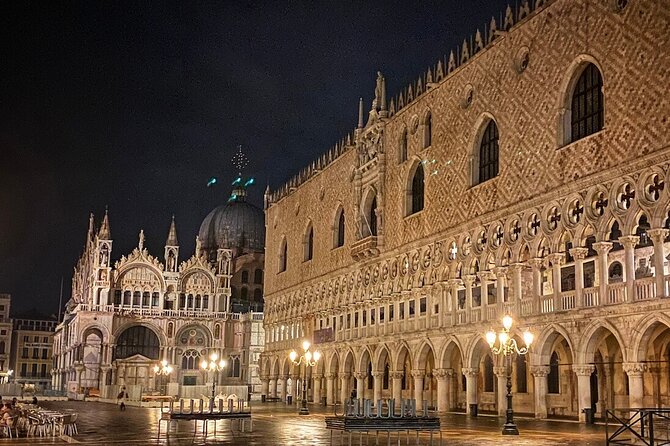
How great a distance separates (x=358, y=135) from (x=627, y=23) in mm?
21142

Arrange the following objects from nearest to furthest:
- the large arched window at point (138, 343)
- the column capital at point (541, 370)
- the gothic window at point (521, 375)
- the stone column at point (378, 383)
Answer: the column capital at point (541, 370) → the gothic window at point (521, 375) → the stone column at point (378, 383) → the large arched window at point (138, 343)

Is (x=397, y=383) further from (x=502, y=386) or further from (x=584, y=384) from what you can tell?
(x=584, y=384)

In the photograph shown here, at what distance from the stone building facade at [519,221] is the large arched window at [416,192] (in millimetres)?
82

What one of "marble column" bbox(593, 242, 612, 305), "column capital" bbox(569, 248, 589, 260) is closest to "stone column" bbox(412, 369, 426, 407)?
"column capital" bbox(569, 248, 589, 260)

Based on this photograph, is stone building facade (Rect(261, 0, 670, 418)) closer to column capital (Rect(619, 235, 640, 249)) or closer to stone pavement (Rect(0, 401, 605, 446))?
column capital (Rect(619, 235, 640, 249))

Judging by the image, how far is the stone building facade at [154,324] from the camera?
213 feet

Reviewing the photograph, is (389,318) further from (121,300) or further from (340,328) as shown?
(121,300)

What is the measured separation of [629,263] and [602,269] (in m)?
1.20

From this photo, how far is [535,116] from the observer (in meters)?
29.4

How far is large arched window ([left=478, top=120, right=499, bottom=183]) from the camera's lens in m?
32.6

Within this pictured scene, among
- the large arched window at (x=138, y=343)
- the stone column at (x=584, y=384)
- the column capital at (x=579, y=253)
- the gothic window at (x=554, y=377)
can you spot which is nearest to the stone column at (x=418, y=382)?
the gothic window at (x=554, y=377)

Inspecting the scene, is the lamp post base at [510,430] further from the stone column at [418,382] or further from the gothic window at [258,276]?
the gothic window at [258,276]

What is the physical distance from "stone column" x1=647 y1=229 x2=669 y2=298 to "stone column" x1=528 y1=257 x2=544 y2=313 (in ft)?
17.8

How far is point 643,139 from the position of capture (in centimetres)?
2394
